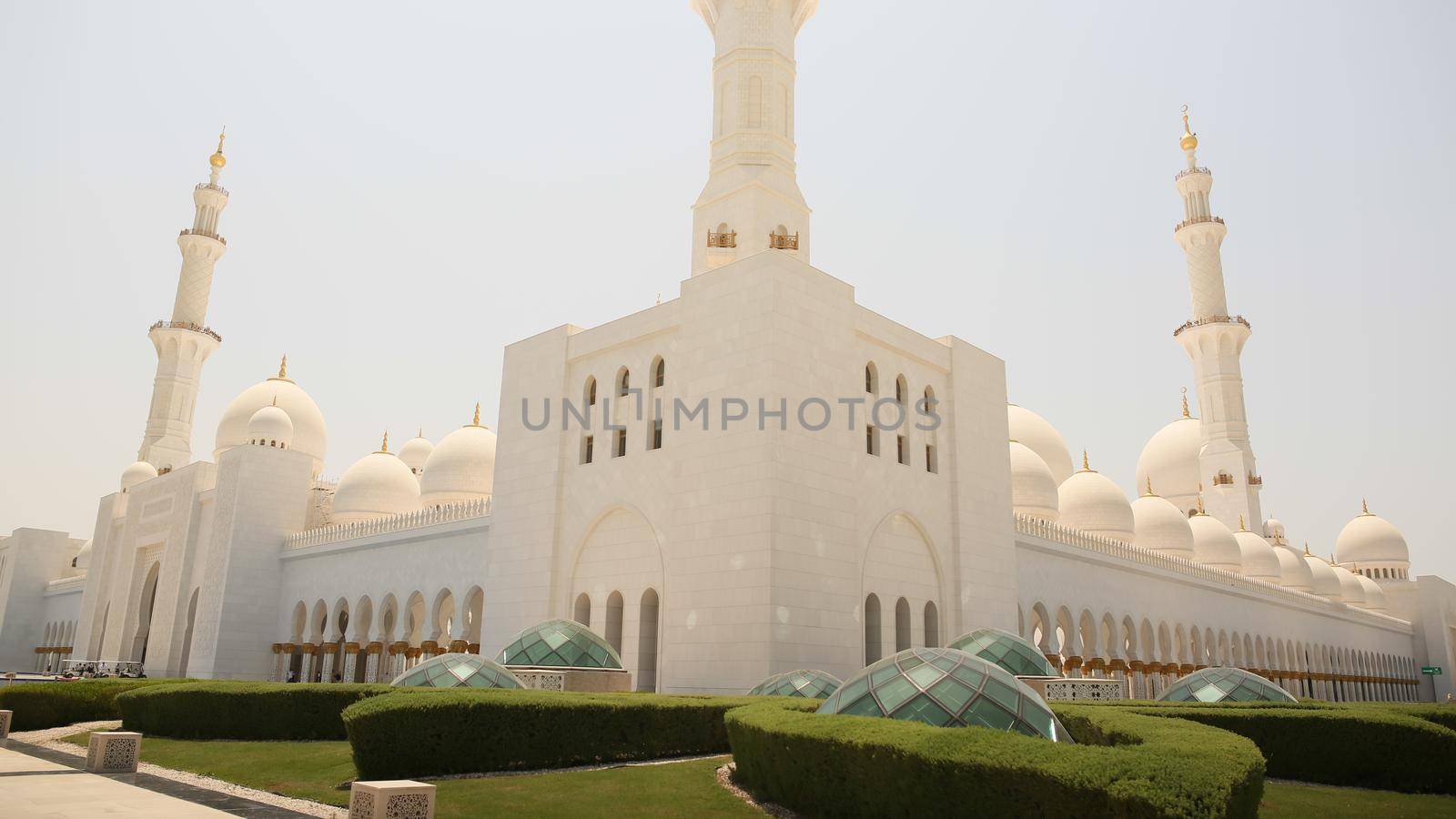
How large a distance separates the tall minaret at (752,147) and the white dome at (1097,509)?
52.3 feet

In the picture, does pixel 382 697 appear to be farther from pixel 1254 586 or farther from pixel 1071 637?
pixel 1254 586

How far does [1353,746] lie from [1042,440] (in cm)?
2677

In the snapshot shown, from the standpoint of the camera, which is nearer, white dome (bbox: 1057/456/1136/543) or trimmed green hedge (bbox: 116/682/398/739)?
trimmed green hedge (bbox: 116/682/398/739)

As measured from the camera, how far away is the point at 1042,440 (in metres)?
37.8

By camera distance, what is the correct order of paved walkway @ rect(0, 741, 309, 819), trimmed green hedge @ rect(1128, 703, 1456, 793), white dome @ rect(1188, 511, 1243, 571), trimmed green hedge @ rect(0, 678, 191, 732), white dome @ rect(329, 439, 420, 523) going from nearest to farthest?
paved walkway @ rect(0, 741, 309, 819), trimmed green hedge @ rect(1128, 703, 1456, 793), trimmed green hedge @ rect(0, 678, 191, 732), white dome @ rect(329, 439, 420, 523), white dome @ rect(1188, 511, 1243, 571)

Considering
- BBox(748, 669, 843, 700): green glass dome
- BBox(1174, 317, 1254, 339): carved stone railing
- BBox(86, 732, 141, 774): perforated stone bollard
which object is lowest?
BBox(86, 732, 141, 774): perforated stone bollard

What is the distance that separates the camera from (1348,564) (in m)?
56.2

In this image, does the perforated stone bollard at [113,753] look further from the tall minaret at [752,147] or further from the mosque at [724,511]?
the tall minaret at [752,147]

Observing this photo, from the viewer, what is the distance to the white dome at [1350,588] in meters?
49.2

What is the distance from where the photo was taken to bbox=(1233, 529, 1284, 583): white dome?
40906mm

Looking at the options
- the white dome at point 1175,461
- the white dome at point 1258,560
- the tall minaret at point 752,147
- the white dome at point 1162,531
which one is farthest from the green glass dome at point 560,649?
the white dome at point 1175,461

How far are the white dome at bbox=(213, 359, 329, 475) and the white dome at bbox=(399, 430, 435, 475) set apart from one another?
146 inches

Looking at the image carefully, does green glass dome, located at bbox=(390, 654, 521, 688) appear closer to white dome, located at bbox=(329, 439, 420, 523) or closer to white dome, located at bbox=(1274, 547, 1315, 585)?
white dome, located at bbox=(329, 439, 420, 523)

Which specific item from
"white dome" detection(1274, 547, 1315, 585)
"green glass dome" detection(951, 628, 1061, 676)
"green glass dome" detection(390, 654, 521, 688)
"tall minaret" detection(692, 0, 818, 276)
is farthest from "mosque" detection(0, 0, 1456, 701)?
"green glass dome" detection(390, 654, 521, 688)
